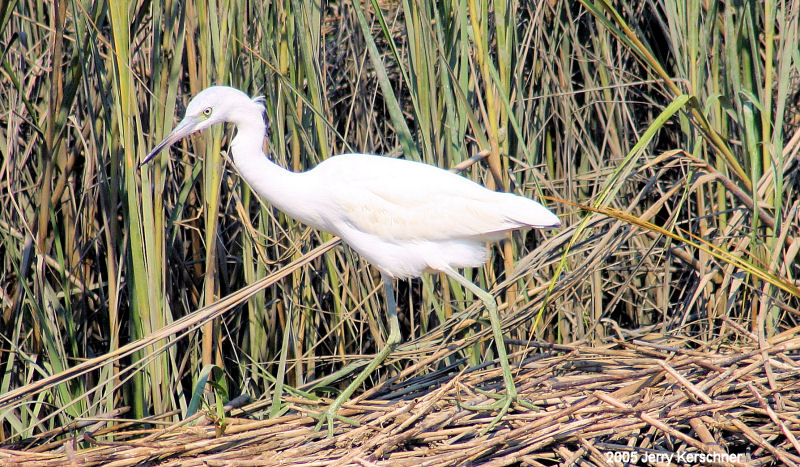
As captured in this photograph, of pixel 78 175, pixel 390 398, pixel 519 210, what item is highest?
pixel 78 175

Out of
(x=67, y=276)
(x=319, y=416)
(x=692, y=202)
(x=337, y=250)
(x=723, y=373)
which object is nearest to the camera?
(x=723, y=373)

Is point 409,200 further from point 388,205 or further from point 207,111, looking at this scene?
point 207,111

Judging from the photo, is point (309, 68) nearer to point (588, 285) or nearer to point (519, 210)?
point (519, 210)

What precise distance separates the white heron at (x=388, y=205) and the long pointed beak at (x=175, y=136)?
0.10m

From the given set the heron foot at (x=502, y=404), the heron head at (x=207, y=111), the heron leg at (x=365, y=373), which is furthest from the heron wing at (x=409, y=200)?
the heron foot at (x=502, y=404)

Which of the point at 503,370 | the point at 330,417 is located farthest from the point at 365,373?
the point at 503,370

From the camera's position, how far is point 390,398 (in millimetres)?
2816

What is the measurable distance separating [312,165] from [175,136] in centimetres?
75

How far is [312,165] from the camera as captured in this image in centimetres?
314

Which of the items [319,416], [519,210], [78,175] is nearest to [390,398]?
[319,416]

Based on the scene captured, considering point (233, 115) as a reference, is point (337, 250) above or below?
below

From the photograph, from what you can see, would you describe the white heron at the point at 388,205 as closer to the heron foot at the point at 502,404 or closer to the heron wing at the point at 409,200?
the heron wing at the point at 409,200

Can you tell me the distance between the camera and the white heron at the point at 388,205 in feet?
8.61

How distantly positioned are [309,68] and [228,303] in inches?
33.8
